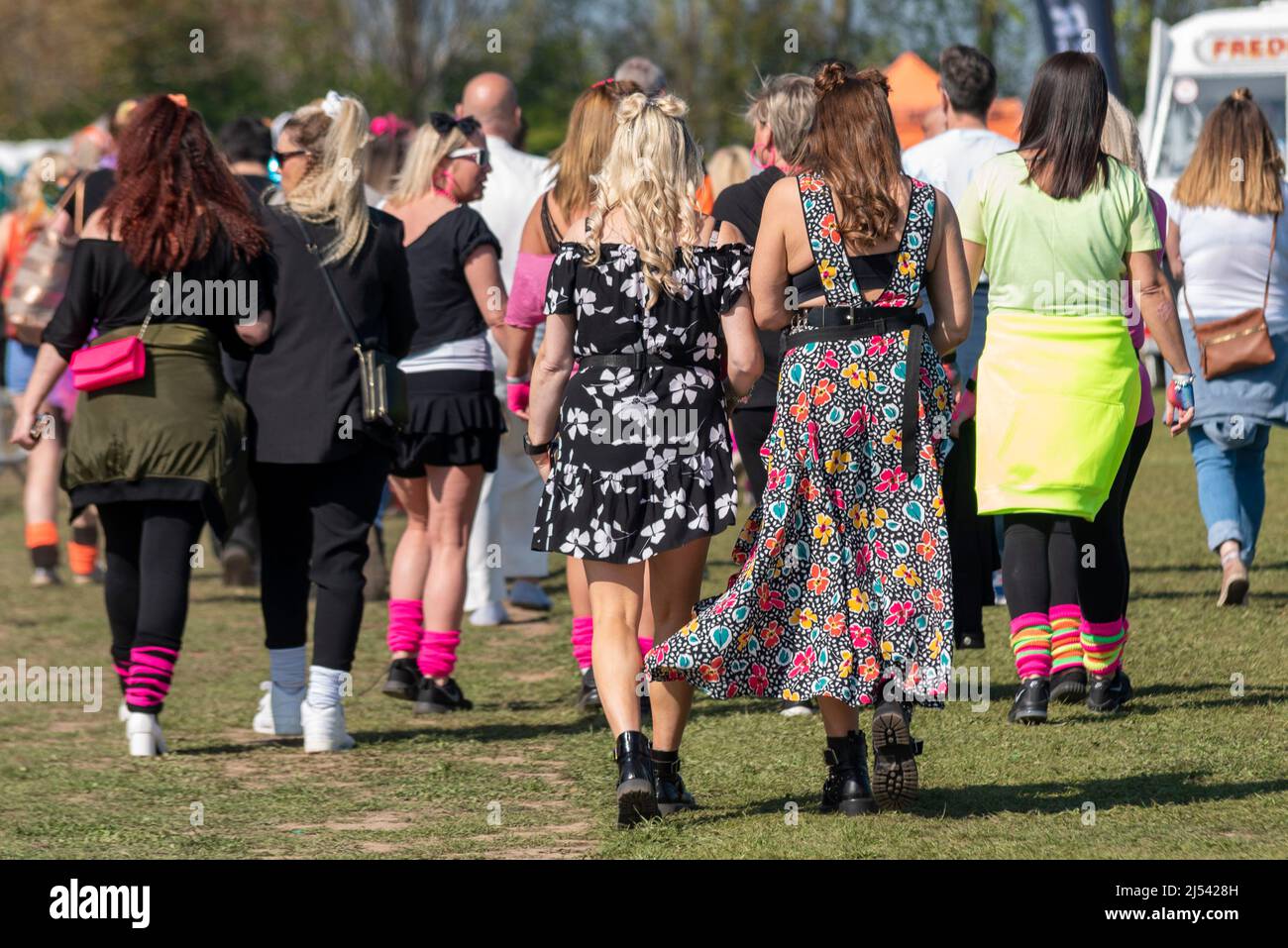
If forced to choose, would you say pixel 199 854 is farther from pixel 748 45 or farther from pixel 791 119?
pixel 748 45

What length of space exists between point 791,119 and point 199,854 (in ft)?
9.61

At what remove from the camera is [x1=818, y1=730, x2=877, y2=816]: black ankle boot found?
538 cm

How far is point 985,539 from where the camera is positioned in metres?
7.62

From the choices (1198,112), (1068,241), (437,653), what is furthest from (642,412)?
(1198,112)

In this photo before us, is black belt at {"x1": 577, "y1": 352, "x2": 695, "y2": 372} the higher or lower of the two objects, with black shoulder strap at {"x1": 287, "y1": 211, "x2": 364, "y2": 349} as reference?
lower

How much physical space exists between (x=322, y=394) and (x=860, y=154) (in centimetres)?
210

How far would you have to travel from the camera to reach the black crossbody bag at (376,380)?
21.4 feet

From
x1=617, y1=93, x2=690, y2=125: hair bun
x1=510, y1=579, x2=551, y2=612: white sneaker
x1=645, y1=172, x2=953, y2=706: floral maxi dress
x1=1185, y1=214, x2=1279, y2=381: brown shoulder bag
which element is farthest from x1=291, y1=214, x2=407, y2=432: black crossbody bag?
x1=1185, y1=214, x2=1279, y2=381: brown shoulder bag

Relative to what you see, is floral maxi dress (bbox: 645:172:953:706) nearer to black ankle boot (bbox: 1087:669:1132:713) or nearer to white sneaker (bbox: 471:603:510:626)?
black ankle boot (bbox: 1087:669:1132:713)

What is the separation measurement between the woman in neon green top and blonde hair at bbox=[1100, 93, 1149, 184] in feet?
1.76

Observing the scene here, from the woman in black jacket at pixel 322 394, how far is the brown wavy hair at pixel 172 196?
0.17 m

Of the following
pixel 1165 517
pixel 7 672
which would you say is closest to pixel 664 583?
pixel 7 672

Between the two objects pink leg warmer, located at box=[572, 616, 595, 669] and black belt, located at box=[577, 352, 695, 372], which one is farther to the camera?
pink leg warmer, located at box=[572, 616, 595, 669]

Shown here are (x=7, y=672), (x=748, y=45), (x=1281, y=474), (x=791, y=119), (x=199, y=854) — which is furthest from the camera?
(x=748, y=45)
